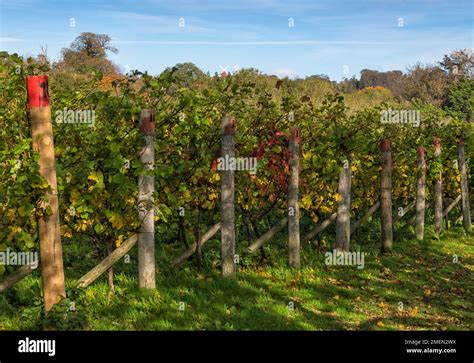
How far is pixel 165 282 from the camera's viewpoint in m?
8.39

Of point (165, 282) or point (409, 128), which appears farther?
point (409, 128)

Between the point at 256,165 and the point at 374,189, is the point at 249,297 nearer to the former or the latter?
the point at 256,165

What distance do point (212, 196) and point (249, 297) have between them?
6.59ft

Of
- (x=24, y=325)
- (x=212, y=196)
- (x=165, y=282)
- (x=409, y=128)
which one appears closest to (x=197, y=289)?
(x=165, y=282)

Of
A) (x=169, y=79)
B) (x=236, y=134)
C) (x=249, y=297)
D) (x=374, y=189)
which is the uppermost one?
(x=169, y=79)

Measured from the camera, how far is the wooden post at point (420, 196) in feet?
43.1

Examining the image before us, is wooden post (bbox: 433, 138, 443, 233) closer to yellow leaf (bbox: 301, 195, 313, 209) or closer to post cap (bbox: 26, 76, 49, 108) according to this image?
yellow leaf (bbox: 301, 195, 313, 209)
